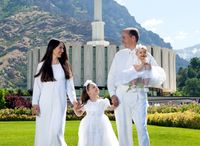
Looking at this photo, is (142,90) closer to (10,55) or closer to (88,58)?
(88,58)

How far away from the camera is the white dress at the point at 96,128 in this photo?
857cm

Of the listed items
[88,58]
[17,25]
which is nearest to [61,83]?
[88,58]

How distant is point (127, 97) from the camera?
735cm

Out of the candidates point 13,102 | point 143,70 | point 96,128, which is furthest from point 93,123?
point 13,102

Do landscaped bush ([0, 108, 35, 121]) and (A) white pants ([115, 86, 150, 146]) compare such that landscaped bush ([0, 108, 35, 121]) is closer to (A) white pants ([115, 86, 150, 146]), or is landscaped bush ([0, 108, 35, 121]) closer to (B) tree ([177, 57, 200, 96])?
(A) white pants ([115, 86, 150, 146])

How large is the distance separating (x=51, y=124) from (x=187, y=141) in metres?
5.36

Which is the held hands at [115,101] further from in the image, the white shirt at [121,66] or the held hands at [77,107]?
the held hands at [77,107]

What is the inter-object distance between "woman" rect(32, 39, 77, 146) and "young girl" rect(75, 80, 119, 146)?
2.16 feet

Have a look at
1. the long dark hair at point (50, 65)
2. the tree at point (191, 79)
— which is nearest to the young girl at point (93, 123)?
the long dark hair at point (50, 65)

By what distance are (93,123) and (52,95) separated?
1.16 m

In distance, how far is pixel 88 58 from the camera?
63.1 meters

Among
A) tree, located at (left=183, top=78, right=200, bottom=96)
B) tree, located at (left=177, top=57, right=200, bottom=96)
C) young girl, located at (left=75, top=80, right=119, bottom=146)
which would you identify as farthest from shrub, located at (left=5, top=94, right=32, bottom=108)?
tree, located at (left=177, top=57, right=200, bottom=96)

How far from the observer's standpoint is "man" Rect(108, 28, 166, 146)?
23.4ft

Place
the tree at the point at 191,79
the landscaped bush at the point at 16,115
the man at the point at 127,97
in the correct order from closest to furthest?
1. the man at the point at 127,97
2. the landscaped bush at the point at 16,115
3. the tree at the point at 191,79
